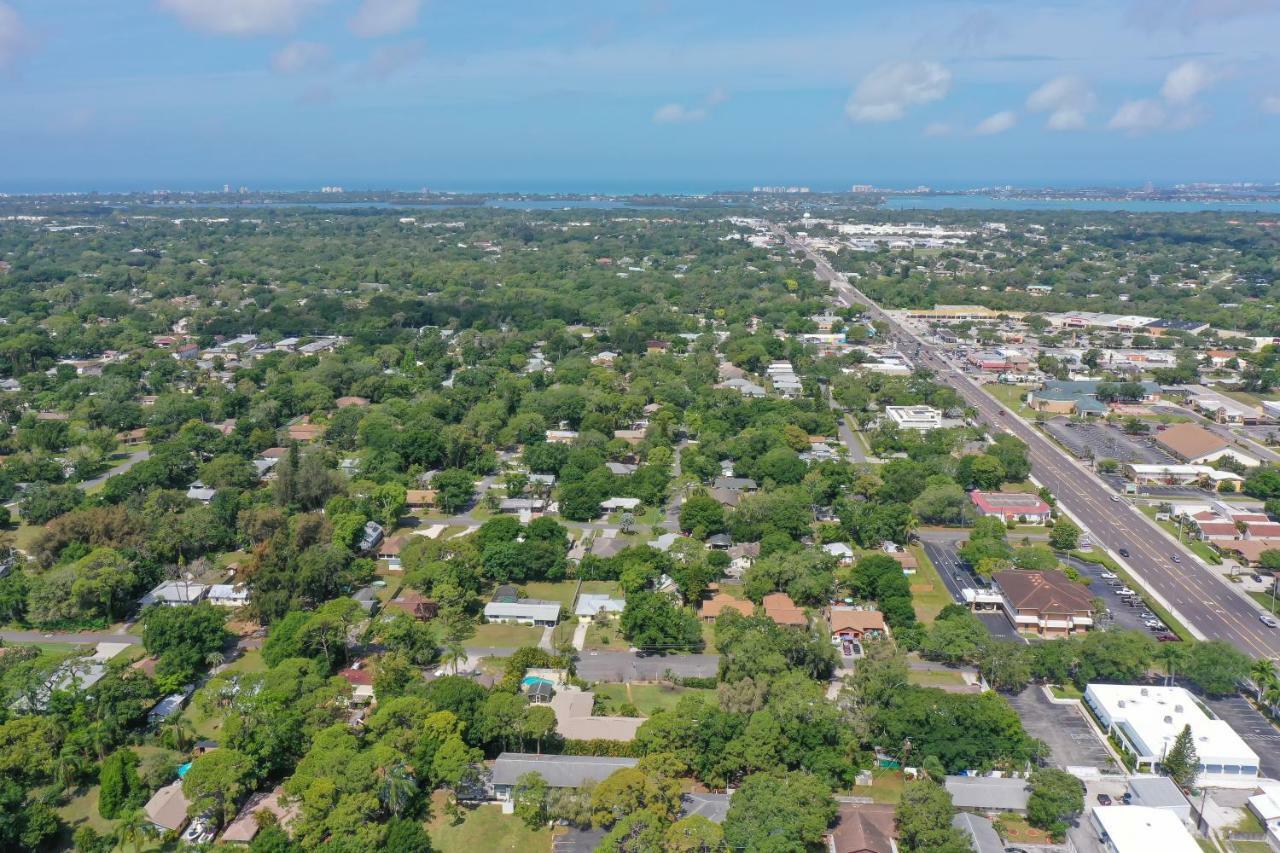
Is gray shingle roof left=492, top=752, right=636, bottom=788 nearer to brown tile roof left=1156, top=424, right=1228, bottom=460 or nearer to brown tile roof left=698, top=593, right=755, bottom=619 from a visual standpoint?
brown tile roof left=698, top=593, right=755, bottom=619

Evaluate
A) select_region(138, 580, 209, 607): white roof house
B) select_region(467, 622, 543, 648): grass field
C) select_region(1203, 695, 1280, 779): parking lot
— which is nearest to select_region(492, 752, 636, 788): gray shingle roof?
select_region(467, 622, 543, 648): grass field

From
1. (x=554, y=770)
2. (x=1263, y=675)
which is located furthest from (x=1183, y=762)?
(x=554, y=770)

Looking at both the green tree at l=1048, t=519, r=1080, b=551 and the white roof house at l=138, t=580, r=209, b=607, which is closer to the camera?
the white roof house at l=138, t=580, r=209, b=607

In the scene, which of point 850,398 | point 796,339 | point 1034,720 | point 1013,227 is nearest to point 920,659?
point 1034,720

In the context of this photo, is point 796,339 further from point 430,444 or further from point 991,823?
point 991,823

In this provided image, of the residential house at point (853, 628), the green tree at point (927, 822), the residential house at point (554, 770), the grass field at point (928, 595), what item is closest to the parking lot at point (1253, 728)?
the grass field at point (928, 595)
